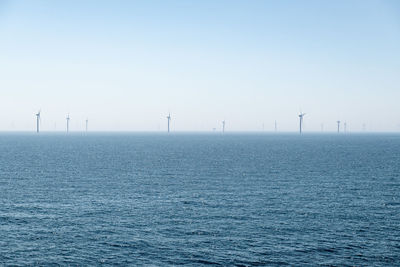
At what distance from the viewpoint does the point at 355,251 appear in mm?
47281

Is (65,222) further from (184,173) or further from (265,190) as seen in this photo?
(184,173)

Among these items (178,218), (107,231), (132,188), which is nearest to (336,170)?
(132,188)

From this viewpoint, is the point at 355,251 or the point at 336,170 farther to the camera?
the point at 336,170

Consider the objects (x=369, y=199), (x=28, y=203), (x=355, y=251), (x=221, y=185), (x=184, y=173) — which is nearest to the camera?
(x=355, y=251)

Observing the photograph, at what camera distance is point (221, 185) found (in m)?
93.4

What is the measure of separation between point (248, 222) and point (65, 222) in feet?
89.3

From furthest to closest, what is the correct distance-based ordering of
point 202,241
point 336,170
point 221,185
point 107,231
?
1. point 336,170
2. point 221,185
3. point 107,231
4. point 202,241

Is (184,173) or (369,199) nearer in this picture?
(369,199)

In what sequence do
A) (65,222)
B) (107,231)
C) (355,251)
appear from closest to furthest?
(355,251)
(107,231)
(65,222)

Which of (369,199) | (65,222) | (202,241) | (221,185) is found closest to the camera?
(202,241)

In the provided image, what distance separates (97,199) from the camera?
244ft

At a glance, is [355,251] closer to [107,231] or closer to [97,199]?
[107,231]

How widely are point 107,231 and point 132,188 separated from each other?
112 ft

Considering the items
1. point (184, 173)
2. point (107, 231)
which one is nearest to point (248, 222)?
point (107, 231)
